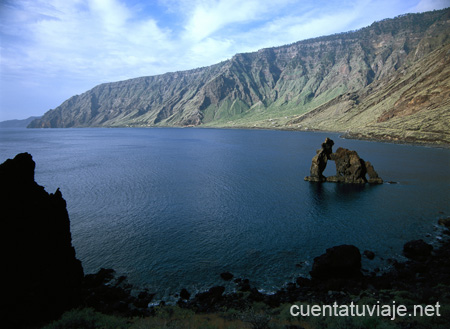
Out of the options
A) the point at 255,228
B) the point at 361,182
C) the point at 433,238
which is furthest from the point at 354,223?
the point at 361,182

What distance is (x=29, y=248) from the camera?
83.9ft

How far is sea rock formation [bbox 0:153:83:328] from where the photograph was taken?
23.3 metres

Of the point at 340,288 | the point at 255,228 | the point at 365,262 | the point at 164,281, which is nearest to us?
the point at 340,288

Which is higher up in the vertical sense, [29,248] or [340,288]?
[29,248]

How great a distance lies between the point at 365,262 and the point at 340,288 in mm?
9135

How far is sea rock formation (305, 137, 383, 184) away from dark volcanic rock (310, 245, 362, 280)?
2051 inches

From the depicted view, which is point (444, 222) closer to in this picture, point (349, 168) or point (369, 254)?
point (369, 254)

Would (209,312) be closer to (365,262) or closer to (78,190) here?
(365,262)

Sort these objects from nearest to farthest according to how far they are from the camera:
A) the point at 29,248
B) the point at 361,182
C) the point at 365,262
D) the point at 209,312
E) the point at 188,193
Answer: the point at 29,248 → the point at 209,312 → the point at 365,262 → the point at 188,193 → the point at 361,182

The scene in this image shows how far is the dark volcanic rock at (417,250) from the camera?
3875 centimetres

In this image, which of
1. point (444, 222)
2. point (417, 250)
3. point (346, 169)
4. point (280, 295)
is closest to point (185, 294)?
point (280, 295)

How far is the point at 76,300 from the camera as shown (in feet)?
91.0

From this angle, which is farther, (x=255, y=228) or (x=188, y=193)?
(x=188, y=193)

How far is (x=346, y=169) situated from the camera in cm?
8606
